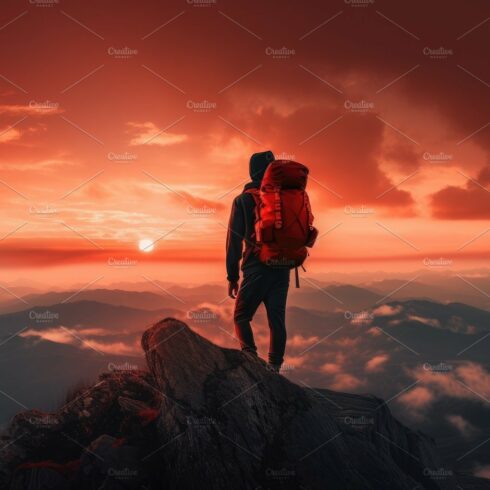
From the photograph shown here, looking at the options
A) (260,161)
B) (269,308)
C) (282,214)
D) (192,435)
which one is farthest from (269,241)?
(192,435)

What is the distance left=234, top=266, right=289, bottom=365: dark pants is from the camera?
9.88 m

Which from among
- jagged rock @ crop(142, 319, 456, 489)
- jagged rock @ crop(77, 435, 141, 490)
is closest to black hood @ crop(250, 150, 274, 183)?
jagged rock @ crop(142, 319, 456, 489)

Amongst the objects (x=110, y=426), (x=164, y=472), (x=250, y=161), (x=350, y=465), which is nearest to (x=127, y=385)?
(x=110, y=426)

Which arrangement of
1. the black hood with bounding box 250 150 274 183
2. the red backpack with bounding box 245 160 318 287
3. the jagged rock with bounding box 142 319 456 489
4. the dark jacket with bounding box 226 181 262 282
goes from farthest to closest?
the black hood with bounding box 250 150 274 183
the dark jacket with bounding box 226 181 262 282
the red backpack with bounding box 245 160 318 287
the jagged rock with bounding box 142 319 456 489

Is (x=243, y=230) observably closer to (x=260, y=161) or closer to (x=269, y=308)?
(x=260, y=161)

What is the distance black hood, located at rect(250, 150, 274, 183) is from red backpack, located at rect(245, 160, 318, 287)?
2.45 ft

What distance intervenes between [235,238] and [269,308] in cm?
166

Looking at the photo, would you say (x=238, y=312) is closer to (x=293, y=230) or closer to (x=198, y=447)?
(x=293, y=230)

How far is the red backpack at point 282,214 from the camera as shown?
29.8 feet

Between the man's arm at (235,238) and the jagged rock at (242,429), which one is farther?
the man's arm at (235,238)

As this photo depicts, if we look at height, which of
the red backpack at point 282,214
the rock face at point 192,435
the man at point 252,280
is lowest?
the rock face at point 192,435

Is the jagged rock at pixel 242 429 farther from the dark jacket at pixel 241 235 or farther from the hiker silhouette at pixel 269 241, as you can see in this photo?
the dark jacket at pixel 241 235

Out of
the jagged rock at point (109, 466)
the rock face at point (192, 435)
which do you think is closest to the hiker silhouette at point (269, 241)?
the rock face at point (192, 435)

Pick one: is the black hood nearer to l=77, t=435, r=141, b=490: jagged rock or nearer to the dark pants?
the dark pants
